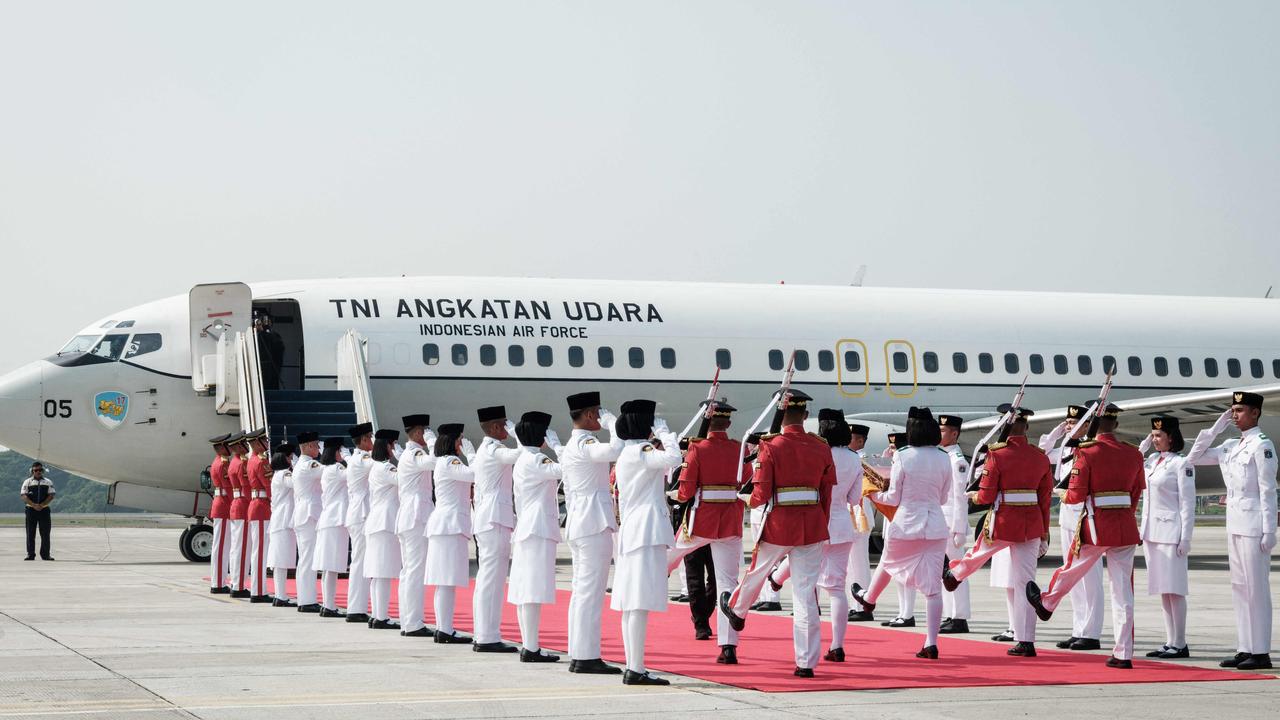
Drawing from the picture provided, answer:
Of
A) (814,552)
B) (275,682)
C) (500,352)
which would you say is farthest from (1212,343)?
(275,682)

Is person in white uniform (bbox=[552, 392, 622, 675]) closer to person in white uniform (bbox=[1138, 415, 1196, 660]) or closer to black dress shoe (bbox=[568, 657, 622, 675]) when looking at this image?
black dress shoe (bbox=[568, 657, 622, 675])

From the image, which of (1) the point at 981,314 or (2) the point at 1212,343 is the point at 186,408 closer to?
(1) the point at 981,314

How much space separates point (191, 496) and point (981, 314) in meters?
11.8

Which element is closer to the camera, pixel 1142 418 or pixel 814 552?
pixel 814 552

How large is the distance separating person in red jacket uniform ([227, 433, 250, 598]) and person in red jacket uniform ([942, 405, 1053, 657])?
800cm

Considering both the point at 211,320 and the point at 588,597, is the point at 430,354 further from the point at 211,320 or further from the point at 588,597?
the point at 588,597

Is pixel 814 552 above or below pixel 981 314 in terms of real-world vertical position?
below

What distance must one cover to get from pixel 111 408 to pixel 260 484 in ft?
17.8

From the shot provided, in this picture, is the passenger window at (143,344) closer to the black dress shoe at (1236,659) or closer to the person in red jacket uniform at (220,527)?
the person in red jacket uniform at (220,527)

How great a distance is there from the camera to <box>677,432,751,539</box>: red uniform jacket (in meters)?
10.9

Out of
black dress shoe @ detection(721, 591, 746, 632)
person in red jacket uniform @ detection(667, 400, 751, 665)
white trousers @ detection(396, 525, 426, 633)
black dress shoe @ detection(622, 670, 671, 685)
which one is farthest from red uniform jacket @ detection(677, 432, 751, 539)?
white trousers @ detection(396, 525, 426, 633)

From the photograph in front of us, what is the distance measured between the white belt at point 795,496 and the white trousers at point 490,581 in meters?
2.34

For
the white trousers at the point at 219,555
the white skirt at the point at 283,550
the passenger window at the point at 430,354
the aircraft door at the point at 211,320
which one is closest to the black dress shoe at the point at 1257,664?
the white skirt at the point at 283,550

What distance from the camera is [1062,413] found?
21172mm
